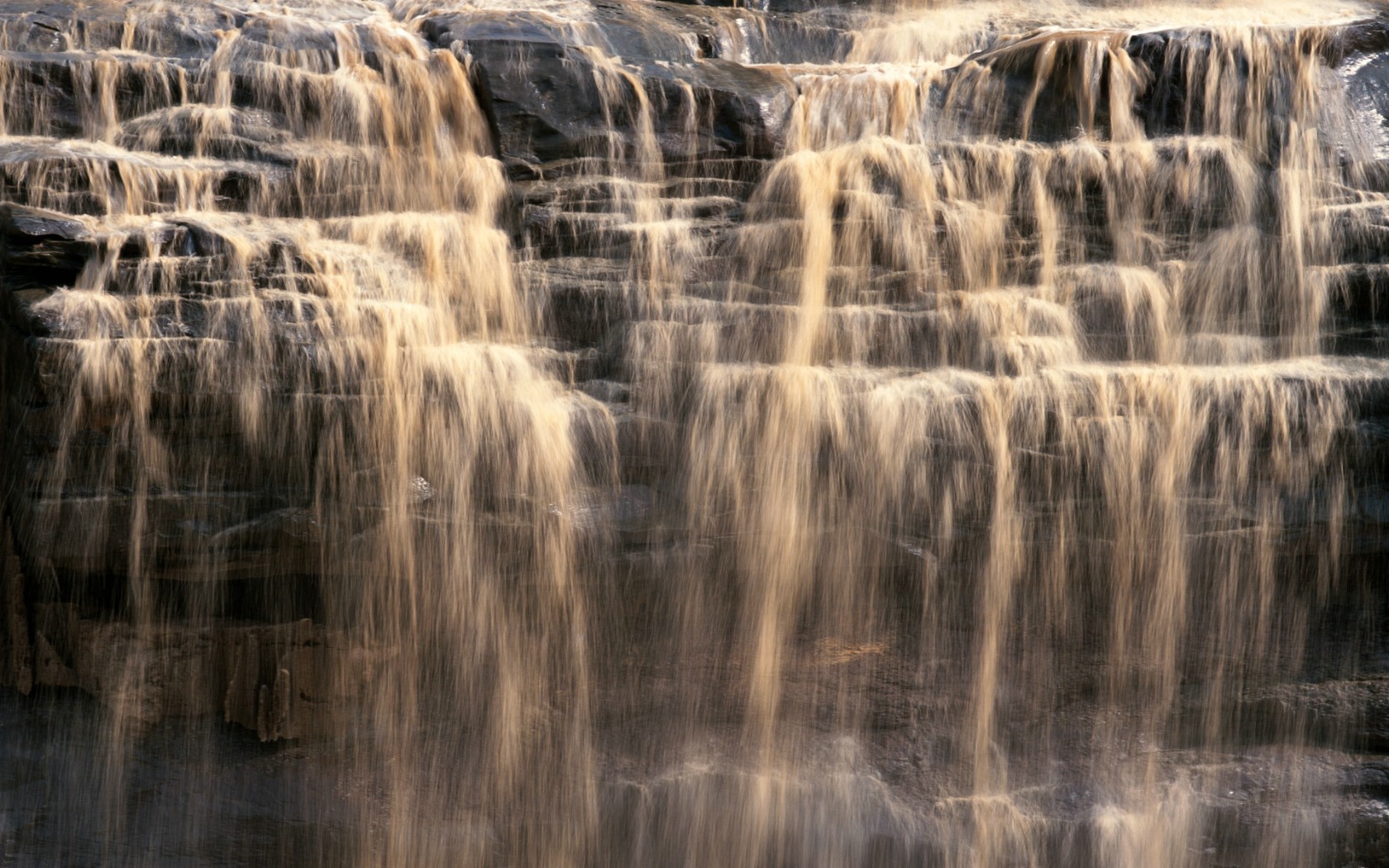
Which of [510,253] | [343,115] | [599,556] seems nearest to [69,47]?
[343,115]

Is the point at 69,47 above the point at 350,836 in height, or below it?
above

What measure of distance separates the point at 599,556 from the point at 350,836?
5.88ft

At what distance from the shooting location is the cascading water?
5594mm

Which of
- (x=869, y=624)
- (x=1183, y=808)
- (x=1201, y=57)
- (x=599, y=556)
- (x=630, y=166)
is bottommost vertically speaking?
(x=1183, y=808)

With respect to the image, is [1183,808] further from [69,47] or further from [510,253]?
[69,47]

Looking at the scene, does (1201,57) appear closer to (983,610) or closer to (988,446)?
(988,446)

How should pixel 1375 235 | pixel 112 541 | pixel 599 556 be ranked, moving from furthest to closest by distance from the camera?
pixel 1375 235 → pixel 599 556 → pixel 112 541

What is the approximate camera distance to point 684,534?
5.85 metres

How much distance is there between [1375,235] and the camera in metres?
6.71

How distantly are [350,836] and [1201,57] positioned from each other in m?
6.97

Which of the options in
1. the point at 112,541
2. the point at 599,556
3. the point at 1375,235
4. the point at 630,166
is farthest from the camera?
the point at 630,166

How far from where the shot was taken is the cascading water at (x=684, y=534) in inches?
220

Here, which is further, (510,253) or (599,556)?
(510,253)

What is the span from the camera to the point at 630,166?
7.75m
